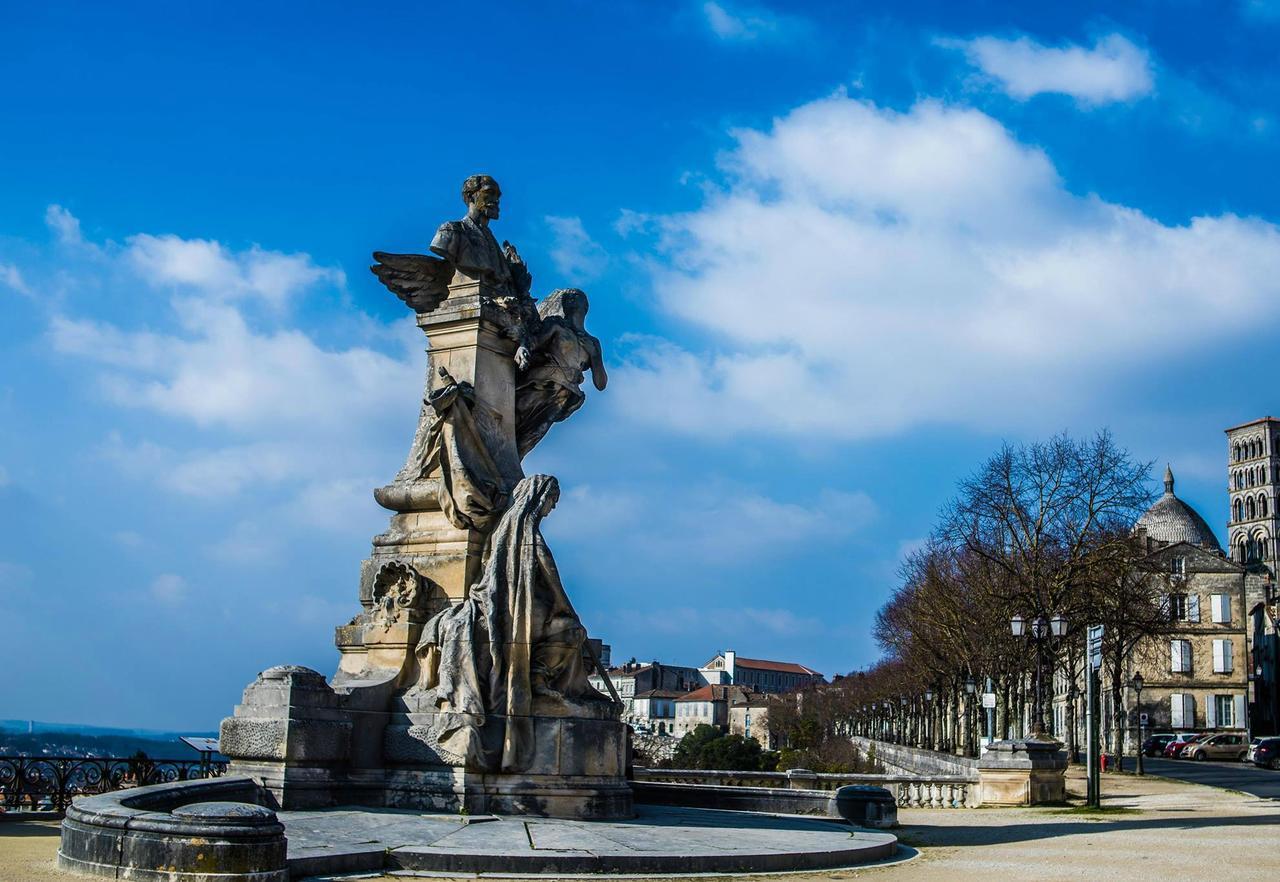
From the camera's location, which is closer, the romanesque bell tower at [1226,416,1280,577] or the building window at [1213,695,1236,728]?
the building window at [1213,695,1236,728]

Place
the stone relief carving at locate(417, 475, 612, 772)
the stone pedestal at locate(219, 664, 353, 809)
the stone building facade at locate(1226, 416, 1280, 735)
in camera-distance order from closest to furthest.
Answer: the stone pedestal at locate(219, 664, 353, 809), the stone relief carving at locate(417, 475, 612, 772), the stone building facade at locate(1226, 416, 1280, 735)

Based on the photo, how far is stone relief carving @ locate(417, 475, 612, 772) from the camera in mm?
12508

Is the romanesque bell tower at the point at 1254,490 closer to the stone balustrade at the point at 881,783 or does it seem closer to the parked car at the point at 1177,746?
the parked car at the point at 1177,746

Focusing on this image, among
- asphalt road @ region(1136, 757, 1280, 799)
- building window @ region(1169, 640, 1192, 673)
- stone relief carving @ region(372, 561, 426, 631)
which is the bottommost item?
asphalt road @ region(1136, 757, 1280, 799)

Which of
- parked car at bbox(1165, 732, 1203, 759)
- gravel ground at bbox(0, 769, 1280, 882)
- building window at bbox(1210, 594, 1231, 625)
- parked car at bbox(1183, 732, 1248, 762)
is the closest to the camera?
gravel ground at bbox(0, 769, 1280, 882)

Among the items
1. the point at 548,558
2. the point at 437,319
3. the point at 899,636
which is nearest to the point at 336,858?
the point at 548,558

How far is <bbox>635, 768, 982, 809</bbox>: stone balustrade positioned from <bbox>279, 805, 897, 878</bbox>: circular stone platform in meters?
11.3

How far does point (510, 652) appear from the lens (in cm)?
1278

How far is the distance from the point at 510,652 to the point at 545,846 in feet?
8.88

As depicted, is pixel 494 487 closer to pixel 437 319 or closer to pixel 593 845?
pixel 437 319

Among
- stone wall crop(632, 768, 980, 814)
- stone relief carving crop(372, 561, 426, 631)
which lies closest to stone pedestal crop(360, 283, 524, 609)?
stone relief carving crop(372, 561, 426, 631)

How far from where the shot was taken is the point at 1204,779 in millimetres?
38312

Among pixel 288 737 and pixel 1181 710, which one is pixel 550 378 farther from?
pixel 1181 710

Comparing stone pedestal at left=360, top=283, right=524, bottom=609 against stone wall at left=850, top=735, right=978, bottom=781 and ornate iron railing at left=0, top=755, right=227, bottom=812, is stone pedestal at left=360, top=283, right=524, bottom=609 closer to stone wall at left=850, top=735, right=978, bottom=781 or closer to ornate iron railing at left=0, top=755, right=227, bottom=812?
ornate iron railing at left=0, top=755, right=227, bottom=812
